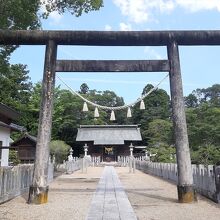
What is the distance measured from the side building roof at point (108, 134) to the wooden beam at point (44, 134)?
44856 millimetres

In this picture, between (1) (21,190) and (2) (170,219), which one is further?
(1) (21,190)

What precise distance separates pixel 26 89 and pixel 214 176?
133 ft

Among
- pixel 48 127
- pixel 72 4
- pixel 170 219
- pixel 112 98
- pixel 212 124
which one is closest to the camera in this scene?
pixel 170 219

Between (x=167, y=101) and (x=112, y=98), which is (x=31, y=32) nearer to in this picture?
(x=167, y=101)

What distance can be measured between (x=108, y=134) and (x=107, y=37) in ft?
161

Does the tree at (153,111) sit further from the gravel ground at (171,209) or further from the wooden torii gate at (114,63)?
the gravel ground at (171,209)

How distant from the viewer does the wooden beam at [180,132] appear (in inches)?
384

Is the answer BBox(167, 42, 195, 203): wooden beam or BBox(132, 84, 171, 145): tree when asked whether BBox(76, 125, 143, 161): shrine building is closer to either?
BBox(132, 84, 171, 145): tree

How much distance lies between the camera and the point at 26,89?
4741 centimetres

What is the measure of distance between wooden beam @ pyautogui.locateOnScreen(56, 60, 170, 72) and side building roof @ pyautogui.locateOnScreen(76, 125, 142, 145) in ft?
146

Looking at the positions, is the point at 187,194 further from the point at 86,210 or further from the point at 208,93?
the point at 208,93

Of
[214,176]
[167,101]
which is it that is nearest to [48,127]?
[214,176]

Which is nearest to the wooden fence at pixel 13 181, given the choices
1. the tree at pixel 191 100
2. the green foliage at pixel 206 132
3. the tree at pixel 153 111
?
the green foliage at pixel 206 132

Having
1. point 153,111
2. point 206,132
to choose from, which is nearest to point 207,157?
point 206,132
